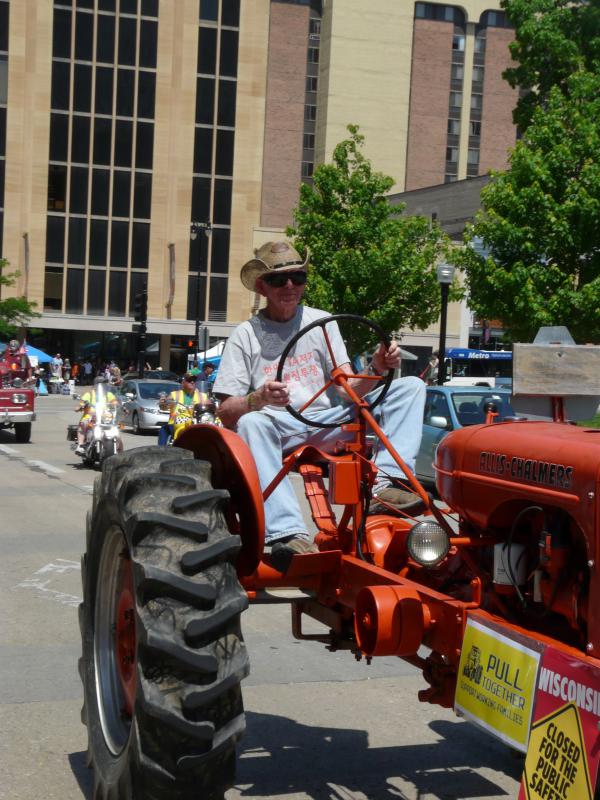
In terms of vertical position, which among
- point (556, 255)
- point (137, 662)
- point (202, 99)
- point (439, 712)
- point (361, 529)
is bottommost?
point (439, 712)

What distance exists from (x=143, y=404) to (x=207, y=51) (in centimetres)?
4237

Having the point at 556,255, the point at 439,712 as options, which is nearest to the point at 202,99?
the point at 556,255

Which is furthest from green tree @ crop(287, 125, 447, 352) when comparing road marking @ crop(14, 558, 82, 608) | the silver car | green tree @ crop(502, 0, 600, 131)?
road marking @ crop(14, 558, 82, 608)

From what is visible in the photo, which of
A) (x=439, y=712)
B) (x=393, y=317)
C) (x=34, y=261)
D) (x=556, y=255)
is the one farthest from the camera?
(x=34, y=261)

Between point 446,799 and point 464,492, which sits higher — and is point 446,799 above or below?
below

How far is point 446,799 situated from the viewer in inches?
177

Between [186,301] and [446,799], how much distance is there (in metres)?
65.8

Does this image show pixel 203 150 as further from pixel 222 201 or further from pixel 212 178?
pixel 222 201

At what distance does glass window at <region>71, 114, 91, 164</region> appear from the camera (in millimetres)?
68125

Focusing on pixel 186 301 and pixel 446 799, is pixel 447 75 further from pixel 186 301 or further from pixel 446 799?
pixel 446 799

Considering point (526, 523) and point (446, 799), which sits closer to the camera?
point (526, 523)

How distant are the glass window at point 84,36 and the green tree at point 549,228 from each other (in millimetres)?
48642

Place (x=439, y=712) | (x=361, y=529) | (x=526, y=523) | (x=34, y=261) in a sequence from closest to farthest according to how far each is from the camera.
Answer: (x=526, y=523) < (x=361, y=529) < (x=439, y=712) < (x=34, y=261)

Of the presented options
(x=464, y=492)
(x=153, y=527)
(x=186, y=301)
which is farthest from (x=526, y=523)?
(x=186, y=301)
